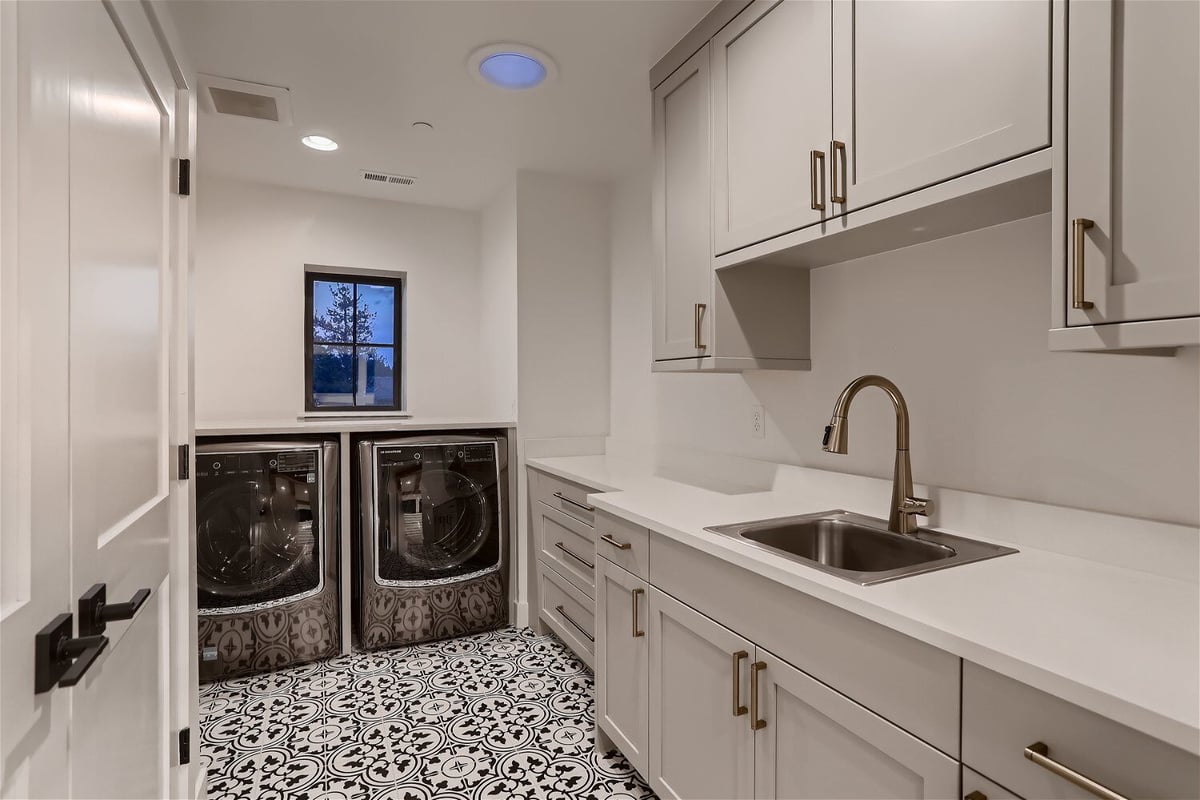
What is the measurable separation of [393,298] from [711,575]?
121 inches

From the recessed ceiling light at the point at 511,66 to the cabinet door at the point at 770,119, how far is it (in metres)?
0.63

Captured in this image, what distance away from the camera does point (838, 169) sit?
1419mm

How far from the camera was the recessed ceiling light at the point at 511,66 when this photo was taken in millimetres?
2051

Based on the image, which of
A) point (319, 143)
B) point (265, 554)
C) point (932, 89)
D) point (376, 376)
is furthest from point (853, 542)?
point (376, 376)

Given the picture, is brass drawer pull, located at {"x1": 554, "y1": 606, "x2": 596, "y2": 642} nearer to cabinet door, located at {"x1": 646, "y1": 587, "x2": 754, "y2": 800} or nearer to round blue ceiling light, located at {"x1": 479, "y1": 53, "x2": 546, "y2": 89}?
cabinet door, located at {"x1": 646, "y1": 587, "x2": 754, "y2": 800}

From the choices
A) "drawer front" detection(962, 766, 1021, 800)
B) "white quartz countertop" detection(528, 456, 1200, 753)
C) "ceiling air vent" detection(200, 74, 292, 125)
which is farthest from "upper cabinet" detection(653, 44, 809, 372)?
"ceiling air vent" detection(200, 74, 292, 125)

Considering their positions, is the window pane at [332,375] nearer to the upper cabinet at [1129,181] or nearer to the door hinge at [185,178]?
the door hinge at [185,178]

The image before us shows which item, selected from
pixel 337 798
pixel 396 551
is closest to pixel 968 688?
pixel 337 798

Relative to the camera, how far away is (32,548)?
75 cm

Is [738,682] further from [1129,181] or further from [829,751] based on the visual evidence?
[1129,181]

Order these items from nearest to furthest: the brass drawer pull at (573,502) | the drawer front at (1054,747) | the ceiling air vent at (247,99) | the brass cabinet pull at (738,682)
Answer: the drawer front at (1054,747), the brass cabinet pull at (738,682), the ceiling air vent at (247,99), the brass drawer pull at (573,502)

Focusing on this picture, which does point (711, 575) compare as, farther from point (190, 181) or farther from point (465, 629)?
point (465, 629)

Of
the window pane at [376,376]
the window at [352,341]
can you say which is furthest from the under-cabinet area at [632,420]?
the window pane at [376,376]

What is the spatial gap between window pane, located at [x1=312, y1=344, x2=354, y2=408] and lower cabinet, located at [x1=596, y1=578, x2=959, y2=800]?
245cm
